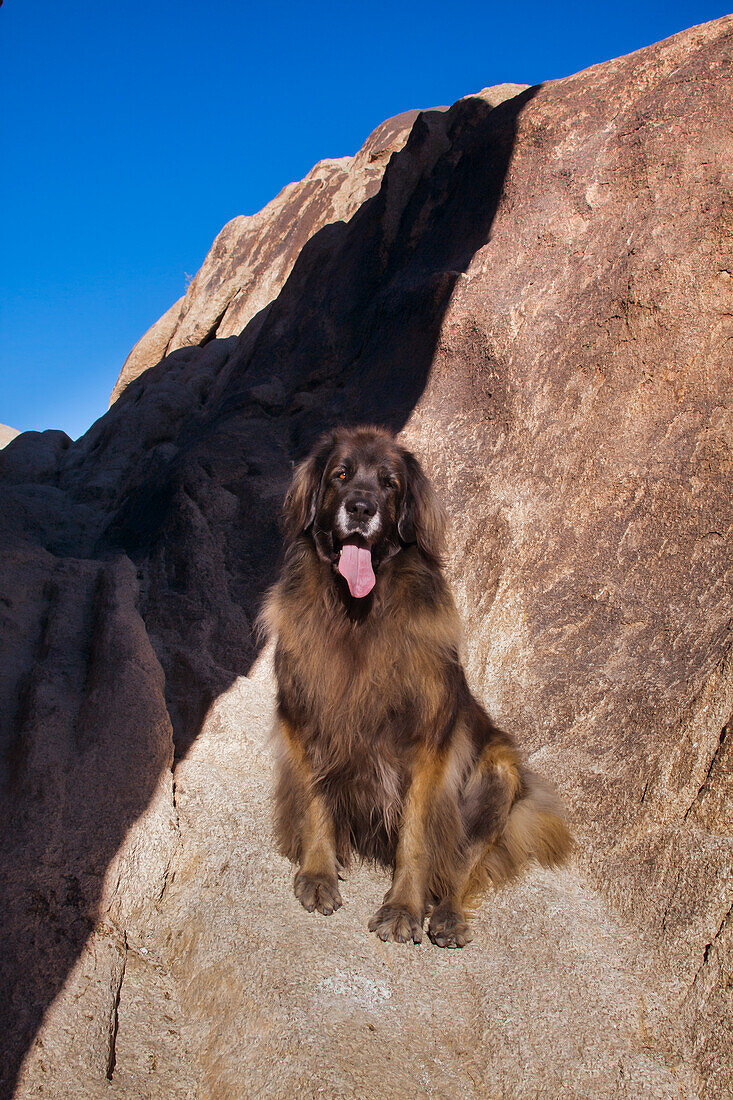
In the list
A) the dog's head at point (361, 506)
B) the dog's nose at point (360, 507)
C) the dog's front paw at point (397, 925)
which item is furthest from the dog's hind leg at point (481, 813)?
the dog's nose at point (360, 507)

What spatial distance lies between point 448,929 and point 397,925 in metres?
0.25

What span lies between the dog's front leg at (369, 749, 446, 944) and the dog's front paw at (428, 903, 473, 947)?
0.23ft

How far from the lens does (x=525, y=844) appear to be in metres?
3.98

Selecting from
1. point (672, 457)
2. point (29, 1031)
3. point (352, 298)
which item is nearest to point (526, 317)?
point (672, 457)

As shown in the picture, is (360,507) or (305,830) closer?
(360,507)

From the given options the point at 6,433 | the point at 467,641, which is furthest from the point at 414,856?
the point at 6,433

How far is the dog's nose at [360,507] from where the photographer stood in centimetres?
379

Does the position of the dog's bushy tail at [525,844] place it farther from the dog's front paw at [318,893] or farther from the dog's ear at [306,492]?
the dog's ear at [306,492]

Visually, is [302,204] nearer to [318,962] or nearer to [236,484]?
[236,484]

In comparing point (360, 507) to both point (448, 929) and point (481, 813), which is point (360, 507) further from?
point (448, 929)

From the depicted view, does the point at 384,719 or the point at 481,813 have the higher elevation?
the point at 384,719

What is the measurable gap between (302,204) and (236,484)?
26.2 feet

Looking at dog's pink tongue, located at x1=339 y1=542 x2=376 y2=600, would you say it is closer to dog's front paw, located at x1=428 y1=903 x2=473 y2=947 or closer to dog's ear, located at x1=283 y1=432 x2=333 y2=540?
dog's ear, located at x1=283 y1=432 x2=333 y2=540

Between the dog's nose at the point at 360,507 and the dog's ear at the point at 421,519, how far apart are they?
0.86ft
